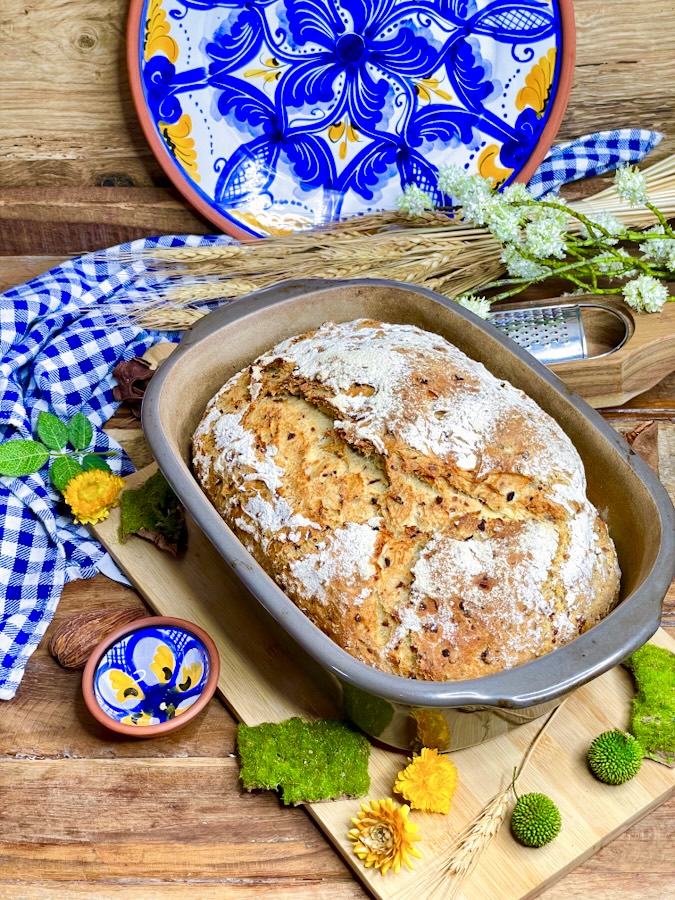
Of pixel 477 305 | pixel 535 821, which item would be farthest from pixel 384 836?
pixel 477 305

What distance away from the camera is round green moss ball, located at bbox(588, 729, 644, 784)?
1.59 metres

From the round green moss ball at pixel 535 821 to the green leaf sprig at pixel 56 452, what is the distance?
45.8 inches

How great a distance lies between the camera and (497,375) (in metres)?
1.97

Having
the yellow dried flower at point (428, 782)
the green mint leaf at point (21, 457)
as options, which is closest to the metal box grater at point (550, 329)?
the yellow dried flower at point (428, 782)

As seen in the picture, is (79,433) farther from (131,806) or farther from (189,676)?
(131,806)

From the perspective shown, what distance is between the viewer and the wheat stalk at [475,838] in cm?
150

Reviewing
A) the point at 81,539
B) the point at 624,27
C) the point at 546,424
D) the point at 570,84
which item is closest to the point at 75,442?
the point at 81,539

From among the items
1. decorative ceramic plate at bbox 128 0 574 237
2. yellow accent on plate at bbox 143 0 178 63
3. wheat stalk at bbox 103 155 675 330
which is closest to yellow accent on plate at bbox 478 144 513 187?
decorative ceramic plate at bbox 128 0 574 237

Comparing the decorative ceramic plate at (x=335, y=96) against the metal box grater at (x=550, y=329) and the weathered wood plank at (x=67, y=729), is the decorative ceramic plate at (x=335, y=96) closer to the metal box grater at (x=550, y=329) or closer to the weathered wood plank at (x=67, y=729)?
the metal box grater at (x=550, y=329)

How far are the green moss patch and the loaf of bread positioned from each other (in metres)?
0.20

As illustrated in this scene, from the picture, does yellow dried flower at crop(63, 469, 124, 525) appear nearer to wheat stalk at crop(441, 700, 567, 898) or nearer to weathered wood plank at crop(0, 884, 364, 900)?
weathered wood plank at crop(0, 884, 364, 900)

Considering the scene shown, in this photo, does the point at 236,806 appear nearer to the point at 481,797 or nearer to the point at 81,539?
the point at 481,797

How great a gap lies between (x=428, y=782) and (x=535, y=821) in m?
0.19

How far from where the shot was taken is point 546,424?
1761mm
